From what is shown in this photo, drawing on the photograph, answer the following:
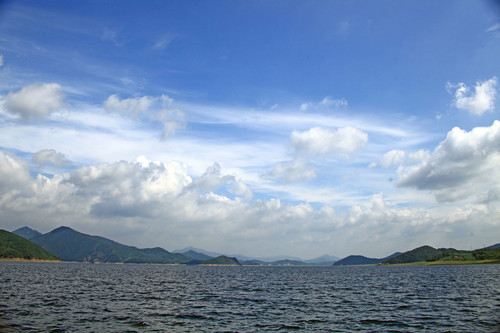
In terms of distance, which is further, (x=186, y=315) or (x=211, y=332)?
(x=186, y=315)

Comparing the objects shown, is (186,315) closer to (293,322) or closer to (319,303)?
(293,322)

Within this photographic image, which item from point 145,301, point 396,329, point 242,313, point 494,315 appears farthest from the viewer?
point 145,301

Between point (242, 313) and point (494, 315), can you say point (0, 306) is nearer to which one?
point (242, 313)

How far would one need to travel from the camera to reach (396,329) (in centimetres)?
3956

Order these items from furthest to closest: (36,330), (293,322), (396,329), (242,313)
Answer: (242,313) → (293,322) → (396,329) → (36,330)

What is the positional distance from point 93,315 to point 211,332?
20.0 meters

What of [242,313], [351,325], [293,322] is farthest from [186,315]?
[351,325]

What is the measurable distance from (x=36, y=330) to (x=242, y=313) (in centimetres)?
2794

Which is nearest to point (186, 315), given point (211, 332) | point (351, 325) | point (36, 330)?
point (211, 332)

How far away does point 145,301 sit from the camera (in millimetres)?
61469

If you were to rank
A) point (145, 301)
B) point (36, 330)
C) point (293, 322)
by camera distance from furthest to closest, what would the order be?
point (145, 301)
point (293, 322)
point (36, 330)

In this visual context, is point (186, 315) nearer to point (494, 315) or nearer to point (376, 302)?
point (376, 302)

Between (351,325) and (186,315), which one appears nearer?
(351,325)

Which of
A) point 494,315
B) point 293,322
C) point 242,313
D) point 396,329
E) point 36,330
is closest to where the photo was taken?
point 36,330
